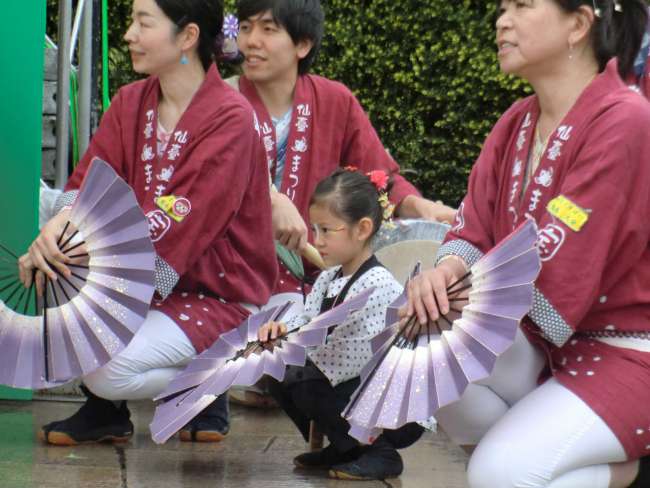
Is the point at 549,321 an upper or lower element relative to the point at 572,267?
lower

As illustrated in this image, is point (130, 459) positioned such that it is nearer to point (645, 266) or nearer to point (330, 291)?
point (330, 291)

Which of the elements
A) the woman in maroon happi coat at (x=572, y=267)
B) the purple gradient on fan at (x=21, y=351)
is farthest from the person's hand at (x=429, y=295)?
the purple gradient on fan at (x=21, y=351)

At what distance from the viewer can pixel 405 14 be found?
7531 millimetres

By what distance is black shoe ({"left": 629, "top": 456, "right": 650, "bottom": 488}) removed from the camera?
121 inches

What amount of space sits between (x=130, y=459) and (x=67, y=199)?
92 cm

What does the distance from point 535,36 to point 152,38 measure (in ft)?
5.26

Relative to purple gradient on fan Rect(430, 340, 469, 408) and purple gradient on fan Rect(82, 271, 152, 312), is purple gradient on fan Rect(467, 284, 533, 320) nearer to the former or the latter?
purple gradient on fan Rect(430, 340, 469, 408)

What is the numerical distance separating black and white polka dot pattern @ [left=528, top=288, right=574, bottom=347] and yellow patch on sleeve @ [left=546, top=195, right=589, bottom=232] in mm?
174

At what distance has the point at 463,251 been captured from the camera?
3305mm

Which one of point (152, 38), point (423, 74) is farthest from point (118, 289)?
point (423, 74)

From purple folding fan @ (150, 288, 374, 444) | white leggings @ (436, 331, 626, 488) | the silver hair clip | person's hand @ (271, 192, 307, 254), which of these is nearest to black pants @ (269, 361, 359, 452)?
purple folding fan @ (150, 288, 374, 444)

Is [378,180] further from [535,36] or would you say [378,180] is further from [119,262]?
[535,36]

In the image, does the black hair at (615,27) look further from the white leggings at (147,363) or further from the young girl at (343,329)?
the white leggings at (147,363)

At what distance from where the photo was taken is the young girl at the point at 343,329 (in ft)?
13.0
